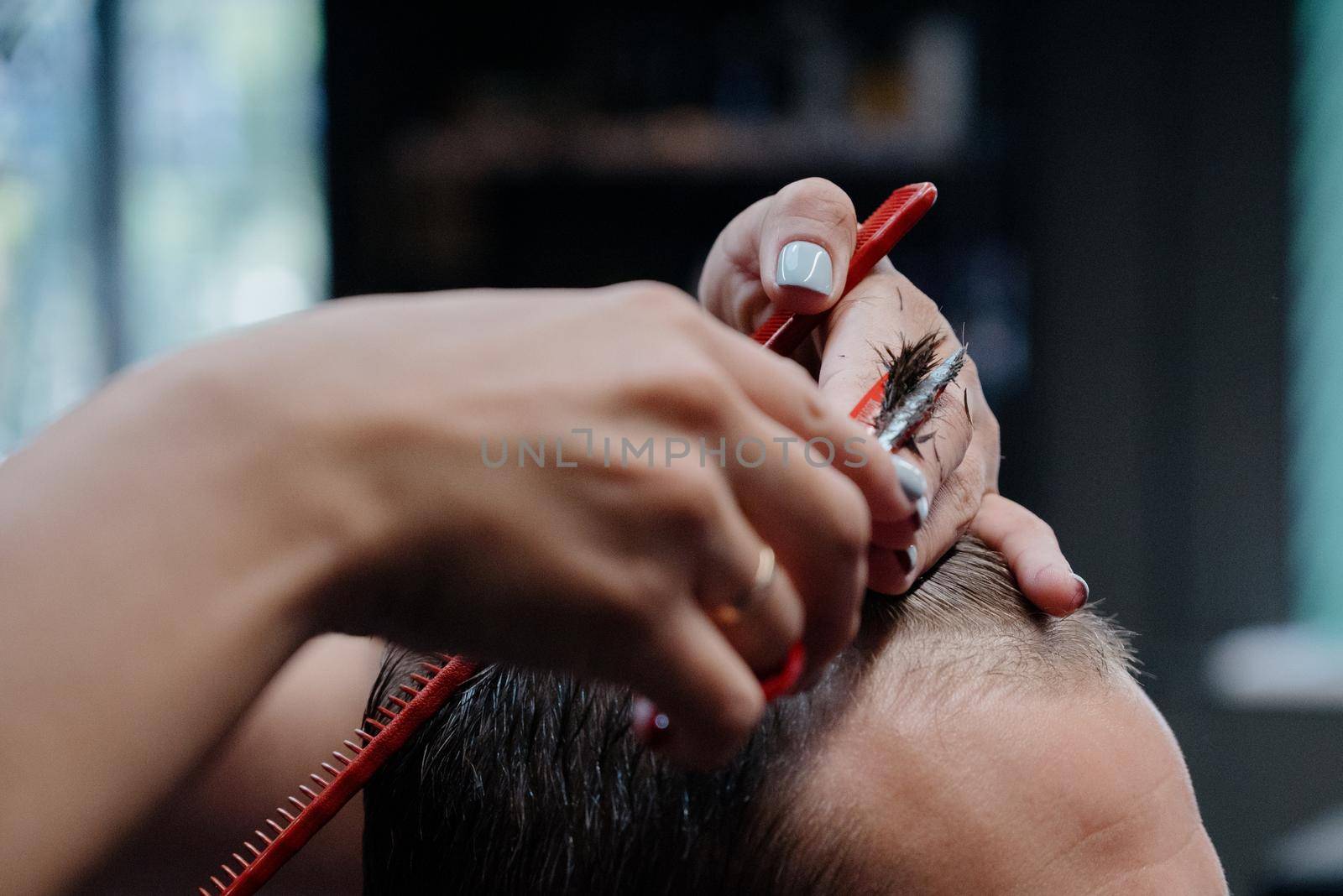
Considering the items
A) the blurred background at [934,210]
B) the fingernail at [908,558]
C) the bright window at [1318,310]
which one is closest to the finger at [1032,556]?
the fingernail at [908,558]

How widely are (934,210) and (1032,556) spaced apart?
1993mm

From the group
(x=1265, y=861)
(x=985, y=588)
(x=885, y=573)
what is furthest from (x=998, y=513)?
(x=1265, y=861)

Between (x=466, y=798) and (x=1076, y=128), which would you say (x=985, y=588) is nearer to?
(x=466, y=798)

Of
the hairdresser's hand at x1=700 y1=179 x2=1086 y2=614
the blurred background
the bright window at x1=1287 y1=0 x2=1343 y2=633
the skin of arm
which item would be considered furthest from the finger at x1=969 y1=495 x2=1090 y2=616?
the bright window at x1=1287 y1=0 x2=1343 y2=633

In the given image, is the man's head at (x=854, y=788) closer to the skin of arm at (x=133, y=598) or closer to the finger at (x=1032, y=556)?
the finger at (x=1032, y=556)

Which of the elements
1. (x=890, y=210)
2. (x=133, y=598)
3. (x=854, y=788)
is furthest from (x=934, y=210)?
(x=133, y=598)

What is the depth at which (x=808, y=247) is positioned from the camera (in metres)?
0.61

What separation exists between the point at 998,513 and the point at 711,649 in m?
0.36

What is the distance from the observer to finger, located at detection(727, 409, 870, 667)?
0.35m

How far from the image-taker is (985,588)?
610mm

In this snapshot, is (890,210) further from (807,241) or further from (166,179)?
(166,179)

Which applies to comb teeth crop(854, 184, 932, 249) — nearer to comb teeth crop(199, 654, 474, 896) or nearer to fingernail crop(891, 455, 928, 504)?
fingernail crop(891, 455, 928, 504)

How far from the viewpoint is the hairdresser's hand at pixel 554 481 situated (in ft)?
1.07

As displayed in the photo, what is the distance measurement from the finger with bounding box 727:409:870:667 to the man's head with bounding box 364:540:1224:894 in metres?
0.18
